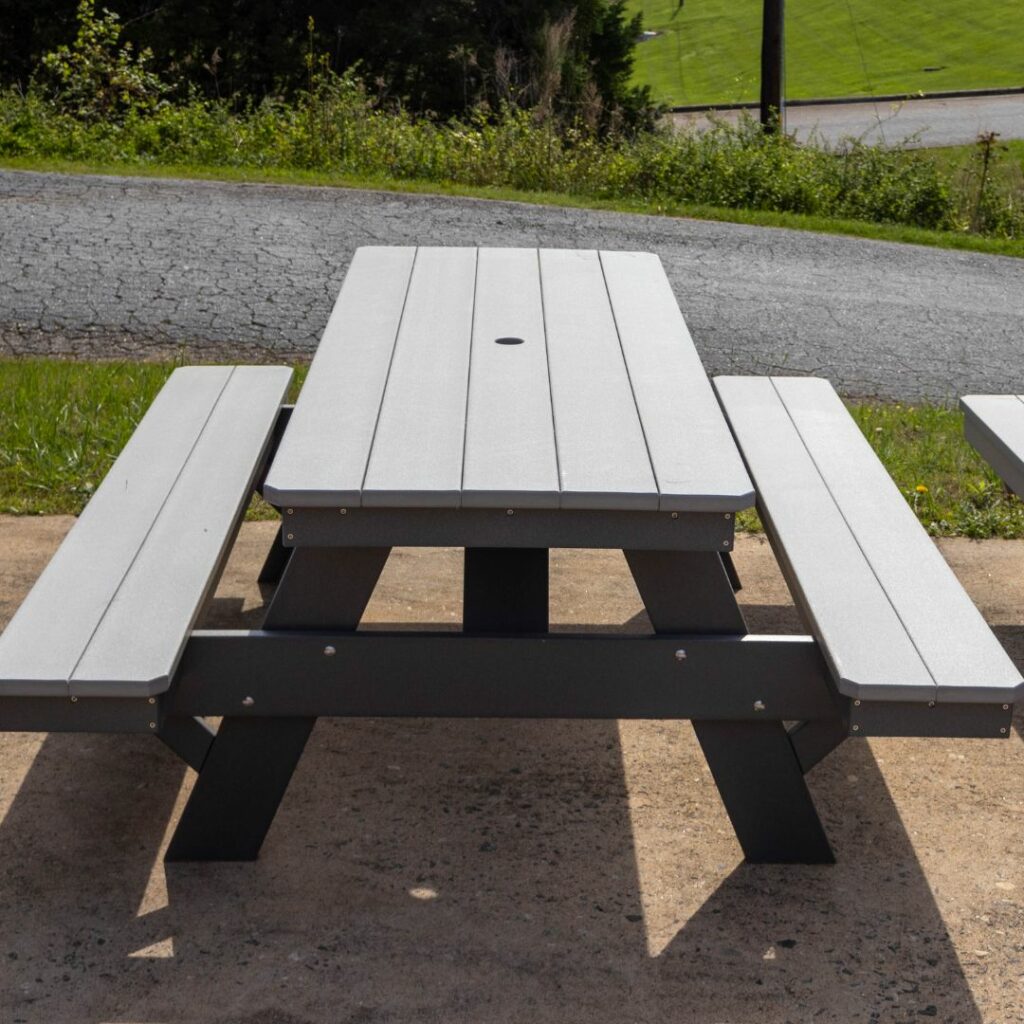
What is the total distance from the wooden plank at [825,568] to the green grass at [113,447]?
1087 millimetres

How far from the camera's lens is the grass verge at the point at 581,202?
1038 centimetres

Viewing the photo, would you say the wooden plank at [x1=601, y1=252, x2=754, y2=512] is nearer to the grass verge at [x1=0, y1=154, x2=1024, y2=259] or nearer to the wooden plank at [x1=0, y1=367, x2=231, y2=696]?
the wooden plank at [x1=0, y1=367, x2=231, y2=696]

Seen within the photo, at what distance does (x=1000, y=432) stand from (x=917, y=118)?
22.9 meters

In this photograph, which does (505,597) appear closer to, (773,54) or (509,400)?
(509,400)

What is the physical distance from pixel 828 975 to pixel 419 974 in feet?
2.43

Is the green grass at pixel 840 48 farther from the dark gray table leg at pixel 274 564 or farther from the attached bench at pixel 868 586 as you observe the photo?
the attached bench at pixel 868 586

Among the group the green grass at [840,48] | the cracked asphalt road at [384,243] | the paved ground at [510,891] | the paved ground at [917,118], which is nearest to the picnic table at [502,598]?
the paved ground at [510,891]

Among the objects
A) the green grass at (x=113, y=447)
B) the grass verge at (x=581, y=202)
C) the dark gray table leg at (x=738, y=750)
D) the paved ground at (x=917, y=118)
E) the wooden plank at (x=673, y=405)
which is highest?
the wooden plank at (x=673, y=405)

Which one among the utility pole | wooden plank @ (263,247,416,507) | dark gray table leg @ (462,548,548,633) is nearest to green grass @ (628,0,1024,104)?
the utility pole

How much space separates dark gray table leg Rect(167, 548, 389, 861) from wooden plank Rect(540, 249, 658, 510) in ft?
1.45

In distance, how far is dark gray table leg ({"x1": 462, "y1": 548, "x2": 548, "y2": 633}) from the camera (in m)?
2.97

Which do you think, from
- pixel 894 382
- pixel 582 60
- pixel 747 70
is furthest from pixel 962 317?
pixel 747 70

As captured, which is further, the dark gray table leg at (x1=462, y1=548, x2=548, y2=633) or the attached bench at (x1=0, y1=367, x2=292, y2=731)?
the dark gray table leg at (x1=462, y1=548, x2=548, y2=633)

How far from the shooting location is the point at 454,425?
9.25 ft
